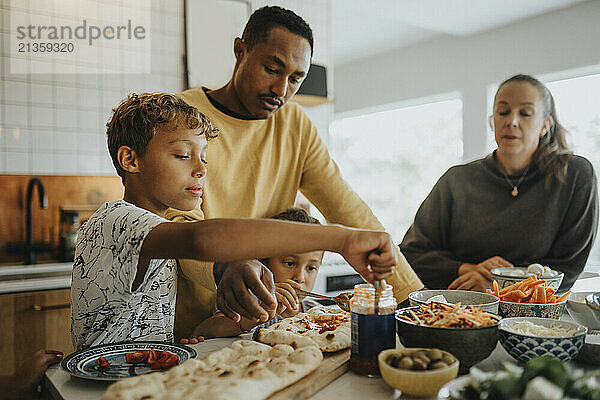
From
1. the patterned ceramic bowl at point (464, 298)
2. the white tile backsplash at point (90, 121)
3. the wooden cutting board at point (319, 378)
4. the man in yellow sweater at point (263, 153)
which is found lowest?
the wooden cutting board at point (319, 378)

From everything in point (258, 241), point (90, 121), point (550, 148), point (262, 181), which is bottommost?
point (258, 241)

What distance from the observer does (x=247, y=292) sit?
122cm

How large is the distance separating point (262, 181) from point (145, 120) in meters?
0.48

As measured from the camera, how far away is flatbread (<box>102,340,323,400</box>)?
2.68 feet

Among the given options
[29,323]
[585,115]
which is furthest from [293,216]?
[585,115]

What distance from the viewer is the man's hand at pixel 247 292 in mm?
1206

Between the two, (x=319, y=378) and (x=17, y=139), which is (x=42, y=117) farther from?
(x=319, y=378)

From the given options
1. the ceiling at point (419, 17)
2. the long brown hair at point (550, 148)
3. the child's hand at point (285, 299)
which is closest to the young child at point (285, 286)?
the child's hand at point (285, 299)

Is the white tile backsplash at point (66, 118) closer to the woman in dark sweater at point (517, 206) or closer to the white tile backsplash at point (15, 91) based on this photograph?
the white tile backsplash at point (15, 91)

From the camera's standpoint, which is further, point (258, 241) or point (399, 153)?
point (399, 153)

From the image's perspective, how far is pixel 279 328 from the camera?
1.24m

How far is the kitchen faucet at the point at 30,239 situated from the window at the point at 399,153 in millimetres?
3884

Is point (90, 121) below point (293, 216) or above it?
above

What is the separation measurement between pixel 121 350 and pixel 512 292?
918 mm
